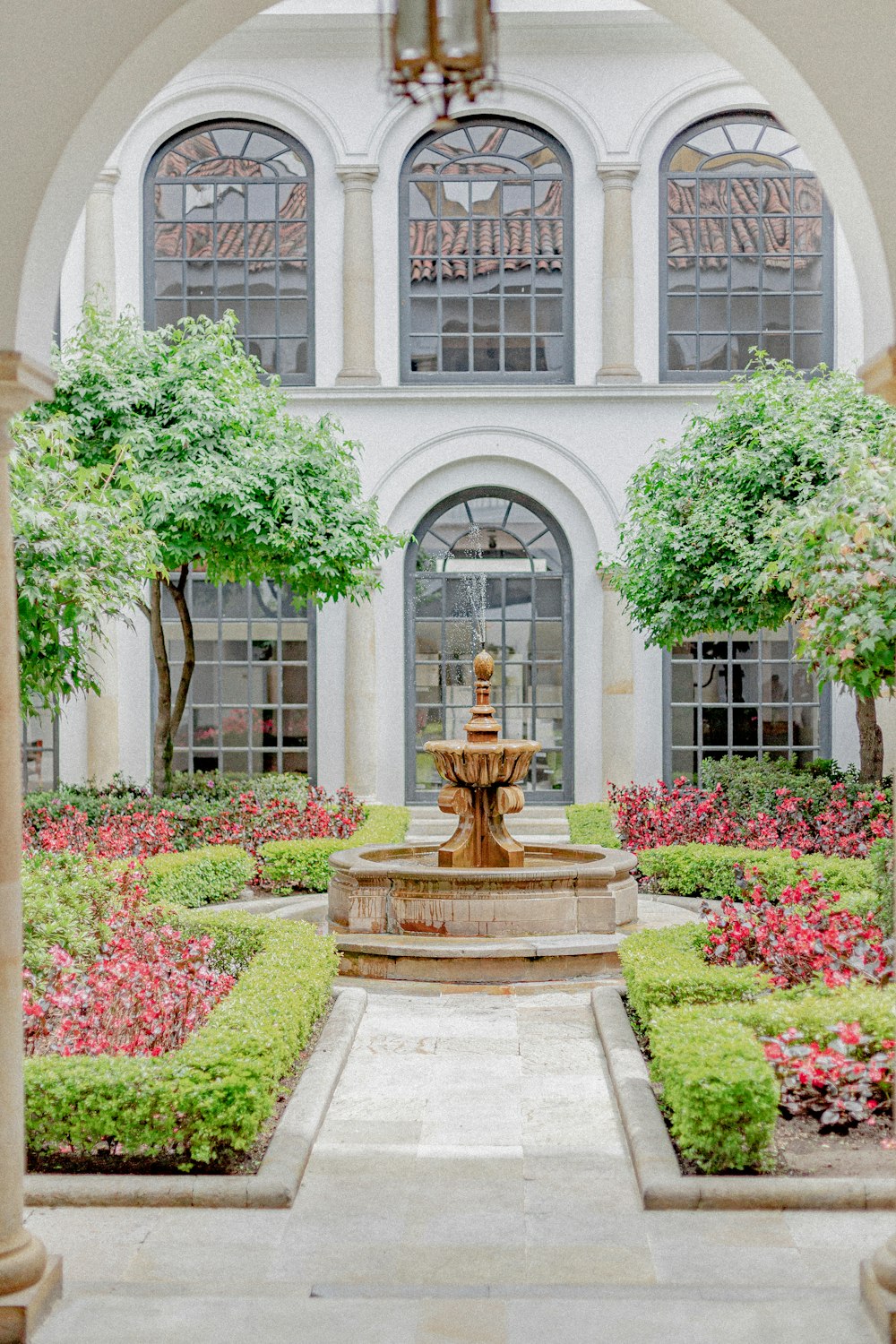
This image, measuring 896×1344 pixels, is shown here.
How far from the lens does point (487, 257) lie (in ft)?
55.6

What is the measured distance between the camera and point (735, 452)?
12.5 meters

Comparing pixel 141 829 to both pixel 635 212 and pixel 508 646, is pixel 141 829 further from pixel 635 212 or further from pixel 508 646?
pixel 635 212

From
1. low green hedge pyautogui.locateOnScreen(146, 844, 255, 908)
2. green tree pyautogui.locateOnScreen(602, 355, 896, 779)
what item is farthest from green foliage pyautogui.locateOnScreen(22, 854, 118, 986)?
green tree pyautogui.locateOnScreen(602, 355, 896, 779)

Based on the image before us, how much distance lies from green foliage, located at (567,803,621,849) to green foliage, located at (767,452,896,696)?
12.3 feet

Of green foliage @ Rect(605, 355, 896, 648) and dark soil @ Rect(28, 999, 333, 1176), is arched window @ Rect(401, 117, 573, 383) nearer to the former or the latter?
green foliage @ Rect(605, 355, 896, 648)

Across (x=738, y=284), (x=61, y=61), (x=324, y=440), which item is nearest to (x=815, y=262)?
(x=738, y=284)

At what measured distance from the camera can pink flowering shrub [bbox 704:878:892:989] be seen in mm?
6500

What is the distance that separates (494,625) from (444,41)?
14.1m

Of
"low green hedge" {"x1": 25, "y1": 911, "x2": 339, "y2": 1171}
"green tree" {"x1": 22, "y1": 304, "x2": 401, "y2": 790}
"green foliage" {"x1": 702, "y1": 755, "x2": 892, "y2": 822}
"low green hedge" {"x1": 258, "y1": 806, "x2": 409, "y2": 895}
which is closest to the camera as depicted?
"low green hedge" {"x1": 25, "y1": 911, "x2": 339, "y2": 1171}

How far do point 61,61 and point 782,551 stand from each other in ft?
22.7

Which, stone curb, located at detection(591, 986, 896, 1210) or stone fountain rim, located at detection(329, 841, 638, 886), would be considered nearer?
stone curb, located at detection(591, 986, 896, 1210)

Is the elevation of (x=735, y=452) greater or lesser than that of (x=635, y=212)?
lesser

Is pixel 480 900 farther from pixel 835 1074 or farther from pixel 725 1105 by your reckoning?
pixel 725 1105

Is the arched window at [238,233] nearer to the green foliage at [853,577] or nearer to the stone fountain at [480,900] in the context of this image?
the stone fountain at [480,900]
